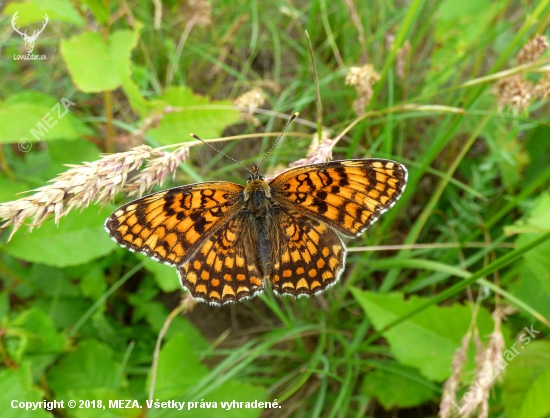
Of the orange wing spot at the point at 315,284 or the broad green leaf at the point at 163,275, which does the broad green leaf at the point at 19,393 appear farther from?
the orange wing spot at the point at 315,284

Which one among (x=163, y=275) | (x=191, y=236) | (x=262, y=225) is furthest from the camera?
(x=163, y=275)

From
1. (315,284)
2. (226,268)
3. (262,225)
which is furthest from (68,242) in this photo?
(315,284)

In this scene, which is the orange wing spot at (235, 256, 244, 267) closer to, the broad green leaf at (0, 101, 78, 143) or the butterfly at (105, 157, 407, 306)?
the butterfly at (105, 157, 407, 306)

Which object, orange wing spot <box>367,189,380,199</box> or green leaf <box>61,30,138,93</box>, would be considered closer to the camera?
orange wing spot <box>367,189,380,199</box>

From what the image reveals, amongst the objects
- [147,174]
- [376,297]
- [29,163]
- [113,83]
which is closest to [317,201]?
[376,297]

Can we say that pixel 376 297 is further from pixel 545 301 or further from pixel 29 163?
pixel 29 163

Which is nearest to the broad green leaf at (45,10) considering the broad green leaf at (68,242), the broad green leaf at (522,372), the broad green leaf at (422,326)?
the broad green leaf at (68,242)

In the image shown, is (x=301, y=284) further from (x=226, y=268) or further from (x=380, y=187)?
(x=380, y=187)

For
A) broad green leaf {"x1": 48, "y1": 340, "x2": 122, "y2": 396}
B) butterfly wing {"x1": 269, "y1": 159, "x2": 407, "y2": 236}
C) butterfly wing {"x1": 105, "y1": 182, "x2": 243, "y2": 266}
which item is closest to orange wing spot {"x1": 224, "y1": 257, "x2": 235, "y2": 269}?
butterfly wing {"x1": 105, "y1": 182, "x2": 243, "y2": 266}
